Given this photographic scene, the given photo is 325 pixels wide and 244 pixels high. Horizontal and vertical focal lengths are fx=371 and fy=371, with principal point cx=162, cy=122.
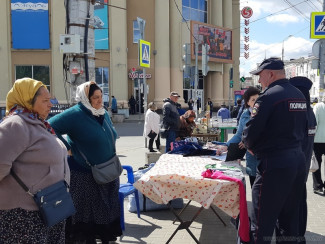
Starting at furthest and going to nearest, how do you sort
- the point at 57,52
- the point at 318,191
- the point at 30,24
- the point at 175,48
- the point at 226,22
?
the point at 226,22 → the point at 175,48 → the point at 57,52 → the point at 30,24 → the point at 318,191

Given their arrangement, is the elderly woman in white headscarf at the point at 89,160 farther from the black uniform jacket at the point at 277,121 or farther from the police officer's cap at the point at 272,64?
the police officer's cap at the point at 272,64

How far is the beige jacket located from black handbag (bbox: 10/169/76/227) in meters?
0.03

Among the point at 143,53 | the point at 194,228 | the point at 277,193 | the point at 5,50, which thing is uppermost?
the point at 5,50

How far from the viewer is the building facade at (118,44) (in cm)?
2580

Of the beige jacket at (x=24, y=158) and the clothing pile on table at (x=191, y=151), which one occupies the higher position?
the beige jacket at (x=24, y=158)

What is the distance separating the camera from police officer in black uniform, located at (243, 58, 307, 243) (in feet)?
10.3

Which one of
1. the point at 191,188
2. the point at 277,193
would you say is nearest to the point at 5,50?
the point at 191,188

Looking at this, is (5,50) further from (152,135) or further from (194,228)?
(194,228)

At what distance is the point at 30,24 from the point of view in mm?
25781

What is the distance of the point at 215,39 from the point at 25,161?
99.0 ft

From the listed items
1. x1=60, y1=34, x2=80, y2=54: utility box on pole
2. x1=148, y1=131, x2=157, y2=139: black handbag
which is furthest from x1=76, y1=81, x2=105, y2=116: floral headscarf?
x1=148, y1=131, x2=157, y2=139: black handbag

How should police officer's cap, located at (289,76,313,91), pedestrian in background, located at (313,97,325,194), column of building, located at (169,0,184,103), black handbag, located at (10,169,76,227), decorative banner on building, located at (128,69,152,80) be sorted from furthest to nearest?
column of building, located at (169,0,184,103), decorative banner on building, located at (128,69,152,80), pedestrian in background, located at (313,97,325,194), police officer's cap, located at (289,76,313,91), black handbag, located at (10,169,76,227)

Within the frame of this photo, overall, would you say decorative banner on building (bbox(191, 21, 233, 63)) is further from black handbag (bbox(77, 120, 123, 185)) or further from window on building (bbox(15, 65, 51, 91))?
black handbag (bbox(77, 120, 123, 185))

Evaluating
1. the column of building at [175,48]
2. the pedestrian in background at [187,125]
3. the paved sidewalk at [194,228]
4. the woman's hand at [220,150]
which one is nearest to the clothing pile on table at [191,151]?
the woman's hand at [220,150]
